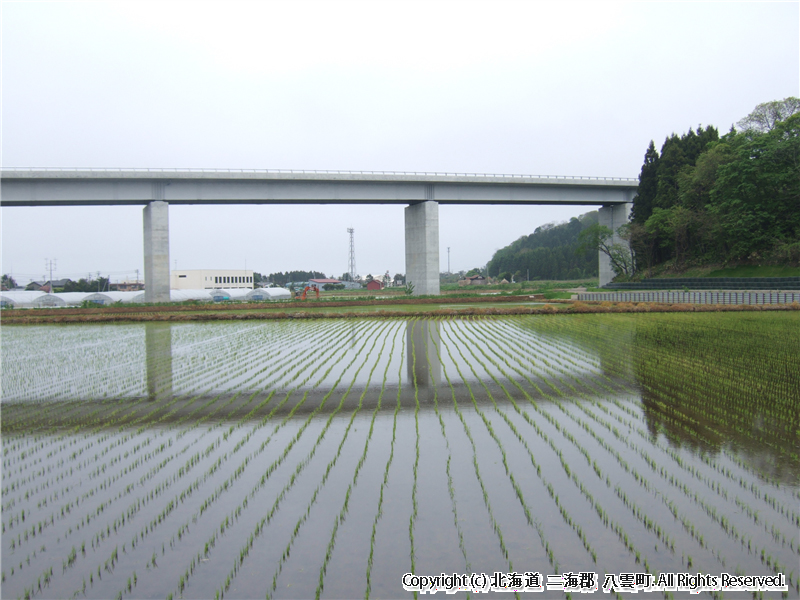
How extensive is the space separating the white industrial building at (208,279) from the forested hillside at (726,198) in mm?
62769

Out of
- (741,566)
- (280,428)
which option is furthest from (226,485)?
(741,566)

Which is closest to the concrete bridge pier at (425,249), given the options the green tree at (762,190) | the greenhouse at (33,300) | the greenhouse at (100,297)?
the greenhouse at (100,297)

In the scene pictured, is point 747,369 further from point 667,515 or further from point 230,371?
point 230,371

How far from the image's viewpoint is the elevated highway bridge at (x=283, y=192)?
36562 millimetres

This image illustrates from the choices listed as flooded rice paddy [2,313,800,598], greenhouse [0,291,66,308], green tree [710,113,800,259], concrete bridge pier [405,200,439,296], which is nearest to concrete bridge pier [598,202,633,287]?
green tree [710,113,800,259]

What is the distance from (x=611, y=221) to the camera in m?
52.3

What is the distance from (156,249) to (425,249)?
65.4 feet

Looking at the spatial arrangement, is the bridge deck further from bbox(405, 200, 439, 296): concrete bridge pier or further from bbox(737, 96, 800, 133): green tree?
bbox(737, 96, 800, 133): green tree

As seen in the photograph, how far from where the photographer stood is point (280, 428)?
6836mm

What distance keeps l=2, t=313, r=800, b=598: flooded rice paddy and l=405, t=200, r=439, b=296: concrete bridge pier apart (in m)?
32.8

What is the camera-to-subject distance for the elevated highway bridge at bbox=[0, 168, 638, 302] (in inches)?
1439

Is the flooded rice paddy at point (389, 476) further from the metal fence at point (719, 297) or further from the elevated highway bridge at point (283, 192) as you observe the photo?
the elevated highway bridge at point (283, 192)

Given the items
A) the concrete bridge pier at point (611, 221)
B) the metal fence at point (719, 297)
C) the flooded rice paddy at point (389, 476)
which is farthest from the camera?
the concrete bridge pier at point (611, 221)

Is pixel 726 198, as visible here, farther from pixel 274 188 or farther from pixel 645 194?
pixel 274 188
